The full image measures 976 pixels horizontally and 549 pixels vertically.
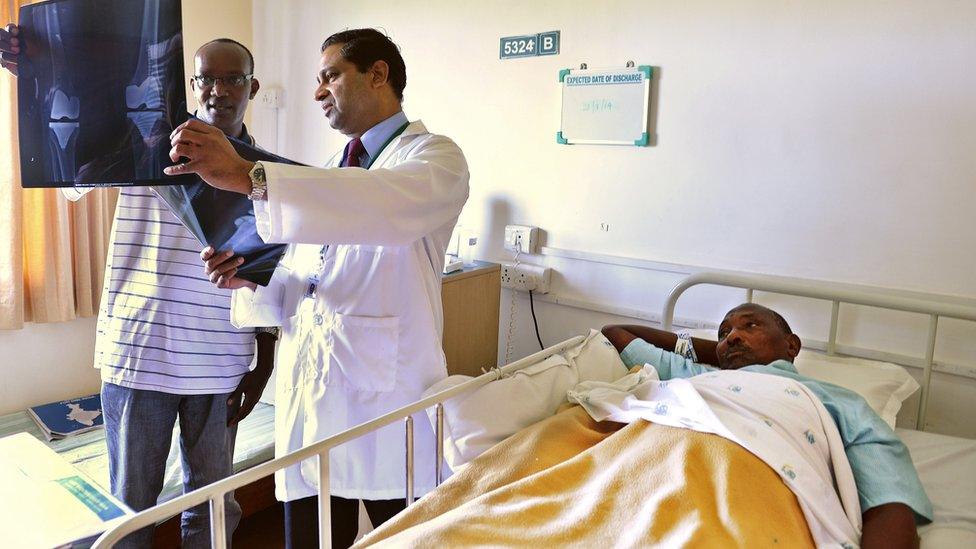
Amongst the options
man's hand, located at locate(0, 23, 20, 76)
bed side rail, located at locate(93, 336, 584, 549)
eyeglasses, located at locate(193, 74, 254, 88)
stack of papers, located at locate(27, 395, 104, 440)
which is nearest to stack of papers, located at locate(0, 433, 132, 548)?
bed side rail, located at locate(93, 336, 584, 549)

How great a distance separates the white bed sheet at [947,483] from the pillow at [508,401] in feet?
2.15

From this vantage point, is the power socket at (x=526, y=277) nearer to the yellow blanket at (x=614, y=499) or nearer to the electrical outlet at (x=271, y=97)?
the yellow blanket at (x=614, y=499)

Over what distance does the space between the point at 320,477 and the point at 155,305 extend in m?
0.69

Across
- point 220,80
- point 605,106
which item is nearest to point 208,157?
point 220,80

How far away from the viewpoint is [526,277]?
2.49m

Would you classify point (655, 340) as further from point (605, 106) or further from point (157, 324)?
point (157, 324)

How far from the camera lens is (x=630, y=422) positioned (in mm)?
1293

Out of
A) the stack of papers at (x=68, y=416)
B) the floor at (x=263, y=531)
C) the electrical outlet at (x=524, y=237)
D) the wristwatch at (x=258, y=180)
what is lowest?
the floor at (x=263, y=531)

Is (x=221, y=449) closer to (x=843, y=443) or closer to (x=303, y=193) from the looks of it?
(x=303, y=193)

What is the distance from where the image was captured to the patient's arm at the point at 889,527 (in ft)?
3.70

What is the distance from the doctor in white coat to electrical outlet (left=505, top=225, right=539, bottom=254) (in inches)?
38.1

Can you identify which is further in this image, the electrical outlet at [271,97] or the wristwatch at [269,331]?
the electrical outlet at [271,97]

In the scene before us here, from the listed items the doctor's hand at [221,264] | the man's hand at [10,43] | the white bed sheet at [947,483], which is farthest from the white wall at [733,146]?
the man's hand at [10,43]

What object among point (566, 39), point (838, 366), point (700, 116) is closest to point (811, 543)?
point (838, 366)
